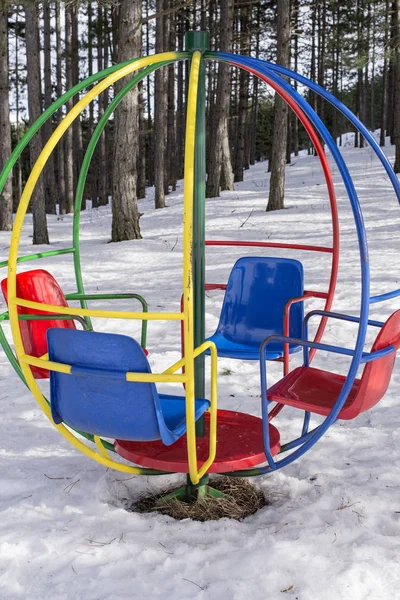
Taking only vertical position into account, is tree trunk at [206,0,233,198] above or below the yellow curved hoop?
above

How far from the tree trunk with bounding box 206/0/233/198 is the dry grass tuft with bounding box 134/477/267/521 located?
13.2 meters

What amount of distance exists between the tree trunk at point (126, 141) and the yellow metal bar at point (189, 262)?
292 inches

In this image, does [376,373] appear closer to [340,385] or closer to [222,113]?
[340,385]

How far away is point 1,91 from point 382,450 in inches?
479

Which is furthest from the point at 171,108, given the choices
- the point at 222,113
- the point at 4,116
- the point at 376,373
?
the point at 376,373

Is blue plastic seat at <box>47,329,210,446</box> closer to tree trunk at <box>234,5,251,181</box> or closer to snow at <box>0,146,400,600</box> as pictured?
snow at <box>0,146,400,600</box>

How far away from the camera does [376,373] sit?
2746mm

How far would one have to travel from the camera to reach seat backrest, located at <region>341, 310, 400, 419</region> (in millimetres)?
2676

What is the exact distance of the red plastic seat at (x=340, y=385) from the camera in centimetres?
270

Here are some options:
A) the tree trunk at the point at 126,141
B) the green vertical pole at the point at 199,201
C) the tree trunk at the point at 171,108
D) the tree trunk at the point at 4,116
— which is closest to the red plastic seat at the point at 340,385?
the green vertical pole at the point at 199,201

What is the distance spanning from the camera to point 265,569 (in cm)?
246

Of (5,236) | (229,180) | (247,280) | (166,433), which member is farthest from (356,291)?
(229,180)

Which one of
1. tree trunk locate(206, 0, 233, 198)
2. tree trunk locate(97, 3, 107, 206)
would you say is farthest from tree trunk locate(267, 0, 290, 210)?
tree trunk locate(97, 3, 107, 206)

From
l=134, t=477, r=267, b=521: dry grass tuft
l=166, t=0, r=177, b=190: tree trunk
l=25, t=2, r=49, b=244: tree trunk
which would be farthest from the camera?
A: l=166, t=0, r=177, b=190: tree trunk
